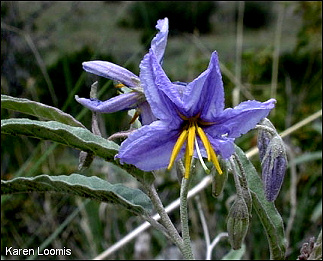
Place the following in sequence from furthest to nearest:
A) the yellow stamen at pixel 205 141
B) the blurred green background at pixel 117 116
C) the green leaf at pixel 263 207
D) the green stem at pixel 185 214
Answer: the blurred green background at pixel 117 116
the green leaf at pixel 263 207
the green stem at pixel 185 214
the yellow stamen at pixel 205 141

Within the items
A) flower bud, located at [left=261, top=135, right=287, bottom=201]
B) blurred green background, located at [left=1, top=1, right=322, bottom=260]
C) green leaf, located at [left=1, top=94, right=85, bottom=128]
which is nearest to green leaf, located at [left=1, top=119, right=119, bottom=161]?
green leaf, located at [left=1, top=94, right=85, bottom=128]

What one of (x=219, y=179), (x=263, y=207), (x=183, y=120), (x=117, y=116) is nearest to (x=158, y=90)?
(x=183, y=120)

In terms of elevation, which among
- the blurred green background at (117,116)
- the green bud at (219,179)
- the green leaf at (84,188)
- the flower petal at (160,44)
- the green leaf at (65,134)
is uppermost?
the flower petal at (160,44)

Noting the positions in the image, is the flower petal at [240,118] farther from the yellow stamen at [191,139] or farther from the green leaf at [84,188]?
the green leaf at [84,188]

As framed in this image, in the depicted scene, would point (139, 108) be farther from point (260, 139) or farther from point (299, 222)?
point (299, 222)

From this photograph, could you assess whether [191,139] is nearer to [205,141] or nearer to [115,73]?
[205,141]

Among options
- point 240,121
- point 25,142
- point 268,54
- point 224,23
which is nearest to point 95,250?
point 25,142

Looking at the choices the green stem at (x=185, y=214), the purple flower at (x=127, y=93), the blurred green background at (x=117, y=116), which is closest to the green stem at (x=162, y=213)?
the green stem at (x=185, y=214)
